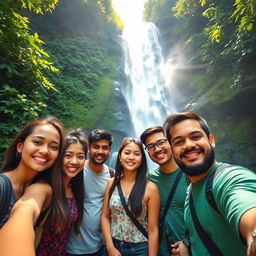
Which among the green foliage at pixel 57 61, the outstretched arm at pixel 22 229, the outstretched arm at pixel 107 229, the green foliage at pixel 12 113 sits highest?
the green foliage at pixel 57 61

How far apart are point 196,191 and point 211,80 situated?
13.6 meters

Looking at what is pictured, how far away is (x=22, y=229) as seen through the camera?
41.8 inches

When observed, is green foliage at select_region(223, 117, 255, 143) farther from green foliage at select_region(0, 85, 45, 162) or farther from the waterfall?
green foliage at select_region(0, 85, 45, 162)

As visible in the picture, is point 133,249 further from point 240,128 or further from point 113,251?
point 240,128

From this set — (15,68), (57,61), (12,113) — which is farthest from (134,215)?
(57,61)

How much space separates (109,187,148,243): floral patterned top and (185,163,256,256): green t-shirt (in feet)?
2.59

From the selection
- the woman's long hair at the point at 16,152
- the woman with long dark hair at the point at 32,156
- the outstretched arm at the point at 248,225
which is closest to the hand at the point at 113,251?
the woman with long dark hair at the point at 32,156

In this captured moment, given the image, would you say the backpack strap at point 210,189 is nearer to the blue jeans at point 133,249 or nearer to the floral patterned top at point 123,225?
the floral patterned top at point 123,225

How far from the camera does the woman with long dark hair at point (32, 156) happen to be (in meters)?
1.60

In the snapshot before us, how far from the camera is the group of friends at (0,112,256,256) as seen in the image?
1.13 meters

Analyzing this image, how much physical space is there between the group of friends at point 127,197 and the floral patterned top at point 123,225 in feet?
0.04

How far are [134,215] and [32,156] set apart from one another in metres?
1.43

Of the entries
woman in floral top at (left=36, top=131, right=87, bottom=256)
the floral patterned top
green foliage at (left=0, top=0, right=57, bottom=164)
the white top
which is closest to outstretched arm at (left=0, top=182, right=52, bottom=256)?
woman in floral top at (left=36, top=131, right=87, bottom=256)

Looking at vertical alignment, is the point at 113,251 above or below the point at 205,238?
below
